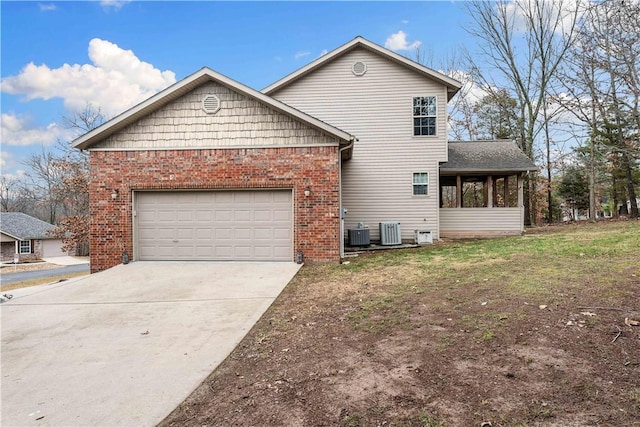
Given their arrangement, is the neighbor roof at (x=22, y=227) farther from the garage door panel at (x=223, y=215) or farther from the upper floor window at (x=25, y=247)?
the garage door panel at (x=223, y=215)

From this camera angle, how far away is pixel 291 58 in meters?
18.4

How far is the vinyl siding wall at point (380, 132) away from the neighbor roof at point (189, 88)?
4688 millimetres

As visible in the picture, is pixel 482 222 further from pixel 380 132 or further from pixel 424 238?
pixel 380 132

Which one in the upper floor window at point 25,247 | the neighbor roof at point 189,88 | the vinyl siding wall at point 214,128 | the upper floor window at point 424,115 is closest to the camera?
the neighbor roof at point 189,88

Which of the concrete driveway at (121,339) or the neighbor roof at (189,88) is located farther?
the neighbor roof at (189,88)

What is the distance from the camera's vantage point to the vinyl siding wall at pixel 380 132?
45.2 ft

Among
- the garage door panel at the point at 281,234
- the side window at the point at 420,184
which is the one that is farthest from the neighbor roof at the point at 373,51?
the garage door panel at the point at 281,234

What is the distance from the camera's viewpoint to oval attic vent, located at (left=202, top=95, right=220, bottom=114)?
9727 mm

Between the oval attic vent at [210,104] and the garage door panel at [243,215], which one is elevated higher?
the oval attic vent at [210,104]

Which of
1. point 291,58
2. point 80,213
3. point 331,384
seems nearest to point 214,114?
point 331,384

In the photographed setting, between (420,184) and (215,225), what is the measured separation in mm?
7811

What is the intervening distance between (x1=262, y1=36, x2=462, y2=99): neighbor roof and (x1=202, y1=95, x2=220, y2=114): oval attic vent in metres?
4.57

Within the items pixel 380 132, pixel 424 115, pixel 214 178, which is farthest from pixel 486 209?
pixel 214 178

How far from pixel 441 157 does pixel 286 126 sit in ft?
22.1
